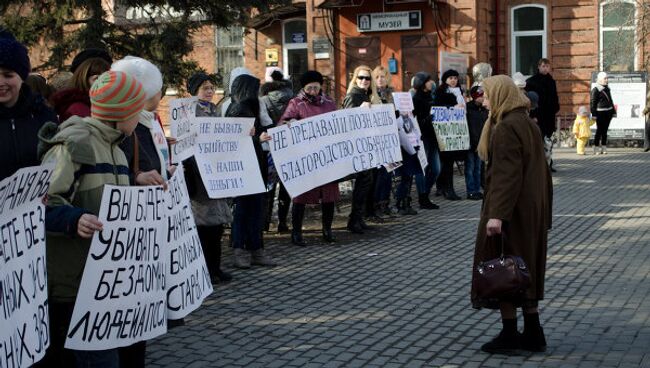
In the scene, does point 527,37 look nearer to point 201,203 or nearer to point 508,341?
point 201,203

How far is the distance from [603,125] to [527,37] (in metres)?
7.46

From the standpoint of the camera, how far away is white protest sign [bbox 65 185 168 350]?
15.4 feet

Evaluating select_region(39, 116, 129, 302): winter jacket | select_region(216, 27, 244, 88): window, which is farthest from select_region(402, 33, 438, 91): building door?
select_region(39, 116, 129, 302): winter jacket

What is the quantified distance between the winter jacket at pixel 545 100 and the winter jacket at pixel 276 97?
775 centimetres

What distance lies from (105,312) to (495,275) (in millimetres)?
2758

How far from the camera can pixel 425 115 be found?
50.8ft

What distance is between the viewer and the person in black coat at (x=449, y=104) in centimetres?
1605

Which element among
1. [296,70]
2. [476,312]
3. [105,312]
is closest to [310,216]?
[476,312]

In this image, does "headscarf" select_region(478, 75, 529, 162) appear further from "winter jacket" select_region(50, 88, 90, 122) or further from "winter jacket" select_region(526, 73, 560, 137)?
"winter jacket" select_region(526, 73, 560, 137)

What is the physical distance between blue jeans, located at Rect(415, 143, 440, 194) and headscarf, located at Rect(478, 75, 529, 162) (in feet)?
24.9

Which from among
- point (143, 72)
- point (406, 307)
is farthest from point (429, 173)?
point (143, 72)

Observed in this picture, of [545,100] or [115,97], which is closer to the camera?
[115,97]

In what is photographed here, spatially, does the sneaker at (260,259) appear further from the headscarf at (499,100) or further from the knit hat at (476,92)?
the knit hat at (476,92)

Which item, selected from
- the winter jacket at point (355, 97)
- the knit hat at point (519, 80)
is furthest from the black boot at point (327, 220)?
the knit hat at point (519, 80)
